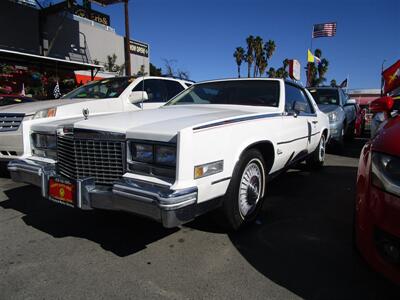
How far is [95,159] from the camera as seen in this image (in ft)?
8.98

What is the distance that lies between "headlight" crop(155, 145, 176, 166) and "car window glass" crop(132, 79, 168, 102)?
380 cm

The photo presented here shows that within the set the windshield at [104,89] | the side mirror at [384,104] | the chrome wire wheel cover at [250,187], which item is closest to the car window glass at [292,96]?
the side mirror at [384,104]

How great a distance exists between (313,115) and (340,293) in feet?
11.0

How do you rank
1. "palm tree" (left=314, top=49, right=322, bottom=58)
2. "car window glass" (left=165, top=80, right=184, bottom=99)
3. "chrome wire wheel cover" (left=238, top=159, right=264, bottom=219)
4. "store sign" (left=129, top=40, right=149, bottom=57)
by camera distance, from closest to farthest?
"chrome wire wheel cover" (left=238, top=159, right=264, bottom=219)
"car window glass" (left=165, top=80, right=184, bottom=99)
"store sign" (left=129, top=40, right=149, bottom=57)
"palm tree" (left=314, top=49, right=322, bottom=58)

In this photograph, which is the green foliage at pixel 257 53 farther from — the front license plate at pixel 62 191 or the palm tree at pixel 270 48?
the front license plate at pixel 62 191

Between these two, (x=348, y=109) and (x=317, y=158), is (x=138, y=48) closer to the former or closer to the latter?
(x=348, y=109)

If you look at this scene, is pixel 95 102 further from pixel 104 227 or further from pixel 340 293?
pixel 340 293

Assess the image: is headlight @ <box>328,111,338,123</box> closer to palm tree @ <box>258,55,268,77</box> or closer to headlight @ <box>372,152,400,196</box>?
headlight @ <box>372,152,400,196</box>

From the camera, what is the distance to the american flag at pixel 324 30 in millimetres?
18698

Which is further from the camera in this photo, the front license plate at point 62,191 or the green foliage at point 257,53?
the green foliage at point 257,53

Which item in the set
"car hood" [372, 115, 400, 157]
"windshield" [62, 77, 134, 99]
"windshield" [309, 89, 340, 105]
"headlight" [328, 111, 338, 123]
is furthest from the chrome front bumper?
"windshield" [309, 89, 340, 105]

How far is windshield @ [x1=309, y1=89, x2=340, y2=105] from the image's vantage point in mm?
8694

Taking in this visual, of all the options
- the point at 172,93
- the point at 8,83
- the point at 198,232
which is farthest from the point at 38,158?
the point at 8,83

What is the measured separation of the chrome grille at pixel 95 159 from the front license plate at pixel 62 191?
0.12 metres
